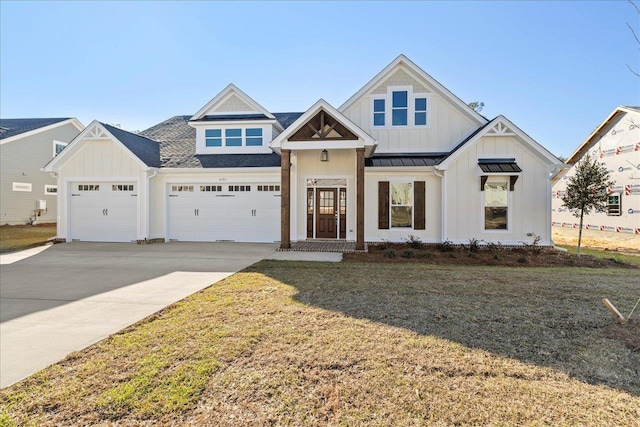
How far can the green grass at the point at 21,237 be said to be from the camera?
12781 mm

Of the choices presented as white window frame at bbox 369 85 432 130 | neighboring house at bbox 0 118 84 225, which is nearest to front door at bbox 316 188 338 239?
white window frame at bbox 369 85 432 130

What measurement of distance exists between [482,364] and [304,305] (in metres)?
2.76

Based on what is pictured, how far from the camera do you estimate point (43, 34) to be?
13.4 m

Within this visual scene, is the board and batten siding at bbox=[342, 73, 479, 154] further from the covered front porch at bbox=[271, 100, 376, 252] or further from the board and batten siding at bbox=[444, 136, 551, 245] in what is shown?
the board and batten siding at bbox=[444, 136, 551, 245]

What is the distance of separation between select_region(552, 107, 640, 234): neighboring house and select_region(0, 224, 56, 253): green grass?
79.4 ft

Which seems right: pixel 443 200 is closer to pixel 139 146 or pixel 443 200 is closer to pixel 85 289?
pixel 85 289

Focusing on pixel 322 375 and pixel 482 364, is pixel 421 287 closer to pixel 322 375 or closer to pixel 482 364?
pixel 482 364

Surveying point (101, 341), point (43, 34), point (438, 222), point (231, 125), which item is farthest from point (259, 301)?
point (43, 34)

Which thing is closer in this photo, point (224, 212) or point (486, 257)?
point (486, 257)

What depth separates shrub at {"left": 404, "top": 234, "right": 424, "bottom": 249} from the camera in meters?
12.0

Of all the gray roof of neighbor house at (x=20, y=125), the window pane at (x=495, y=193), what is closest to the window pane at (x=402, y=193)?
the window pane at (x=495, y=193)

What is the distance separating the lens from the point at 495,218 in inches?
478

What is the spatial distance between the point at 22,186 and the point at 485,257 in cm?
2611

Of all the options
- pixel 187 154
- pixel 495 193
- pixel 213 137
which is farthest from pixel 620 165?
pixel 187 154
